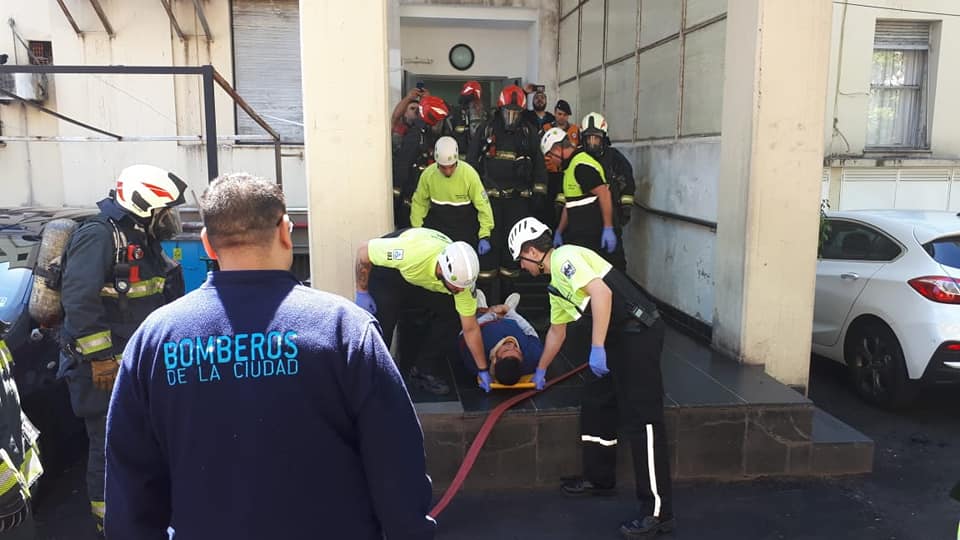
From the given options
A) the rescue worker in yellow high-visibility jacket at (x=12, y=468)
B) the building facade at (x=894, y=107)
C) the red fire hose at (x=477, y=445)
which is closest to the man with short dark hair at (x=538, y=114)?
the red fire hose at (x=477, y=445)

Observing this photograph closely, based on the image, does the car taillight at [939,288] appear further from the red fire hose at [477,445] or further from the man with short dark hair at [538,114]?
the man with short dark hair at [538,114]

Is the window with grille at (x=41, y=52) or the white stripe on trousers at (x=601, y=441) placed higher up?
the window with grille at (x=41, y=52)

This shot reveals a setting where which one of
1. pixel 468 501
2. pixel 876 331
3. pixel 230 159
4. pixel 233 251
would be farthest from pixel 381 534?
pixel 230 159

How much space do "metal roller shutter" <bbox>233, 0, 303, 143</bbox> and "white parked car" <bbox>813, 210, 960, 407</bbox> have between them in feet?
25.8

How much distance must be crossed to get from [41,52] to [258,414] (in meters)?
11.5

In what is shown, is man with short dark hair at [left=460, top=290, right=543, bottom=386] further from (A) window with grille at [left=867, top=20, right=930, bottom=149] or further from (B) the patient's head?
(A) window with grille at [left=867, top=20, right=930, bottom=149]

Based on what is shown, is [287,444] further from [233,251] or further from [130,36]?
[130,36]

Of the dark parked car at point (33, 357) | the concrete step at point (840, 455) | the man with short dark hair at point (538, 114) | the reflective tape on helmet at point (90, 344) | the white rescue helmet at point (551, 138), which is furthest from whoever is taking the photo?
the man with short dark hair at point (538, 114)

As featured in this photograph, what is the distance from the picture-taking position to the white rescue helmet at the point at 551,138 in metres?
7.49

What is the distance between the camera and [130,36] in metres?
10.5

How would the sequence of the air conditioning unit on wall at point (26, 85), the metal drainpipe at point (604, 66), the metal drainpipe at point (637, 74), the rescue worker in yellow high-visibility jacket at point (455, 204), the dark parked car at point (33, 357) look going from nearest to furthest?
the dark parked car at point (33, 357), the rescue worker in yellow high-visibility jacket at point (455, 204), the metal drainpipe at point (637, 74), the metal drainpipe at point (604, 66), the air conditioning unit on wall at point (26, 85)

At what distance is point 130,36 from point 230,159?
7.47 ft

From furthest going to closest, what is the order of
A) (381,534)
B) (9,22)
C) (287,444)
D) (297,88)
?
(297,88), (9,22), (381,534), (287,444)

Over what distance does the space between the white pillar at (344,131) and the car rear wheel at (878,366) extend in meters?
4.24
